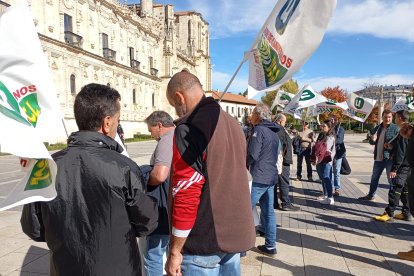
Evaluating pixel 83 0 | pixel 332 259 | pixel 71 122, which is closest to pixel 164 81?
pixel 83 0

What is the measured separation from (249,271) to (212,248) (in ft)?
7.13

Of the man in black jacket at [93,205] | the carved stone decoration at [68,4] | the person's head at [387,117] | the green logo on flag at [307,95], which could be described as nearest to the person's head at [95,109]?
the man in black jacket at [93,205]

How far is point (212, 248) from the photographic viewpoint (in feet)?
7.18

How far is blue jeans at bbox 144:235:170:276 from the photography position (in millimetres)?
3201

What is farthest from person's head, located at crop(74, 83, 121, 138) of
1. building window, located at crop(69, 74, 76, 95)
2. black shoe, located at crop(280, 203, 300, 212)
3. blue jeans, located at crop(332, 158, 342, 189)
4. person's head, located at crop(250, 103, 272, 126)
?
building window, located at crop(69, 74, 76, 95)

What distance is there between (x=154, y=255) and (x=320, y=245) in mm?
2809

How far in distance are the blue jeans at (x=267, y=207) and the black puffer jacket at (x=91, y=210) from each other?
267 cm

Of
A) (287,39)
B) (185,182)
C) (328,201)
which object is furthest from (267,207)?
(328,201)

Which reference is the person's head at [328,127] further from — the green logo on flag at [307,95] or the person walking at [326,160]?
the green logo on flag at [307,95]

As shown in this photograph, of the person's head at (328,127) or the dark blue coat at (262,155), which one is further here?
the person's head at (328,127)

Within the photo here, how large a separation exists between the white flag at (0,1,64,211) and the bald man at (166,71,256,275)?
2.40ft

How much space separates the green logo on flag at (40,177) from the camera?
1.62 m

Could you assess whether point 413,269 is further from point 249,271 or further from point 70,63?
point 70,63

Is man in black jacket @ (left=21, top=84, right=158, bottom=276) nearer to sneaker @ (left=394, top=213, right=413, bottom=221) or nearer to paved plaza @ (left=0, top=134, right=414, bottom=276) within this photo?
paved plaza @ (left=0, top=134, right=414, bottom=276)
